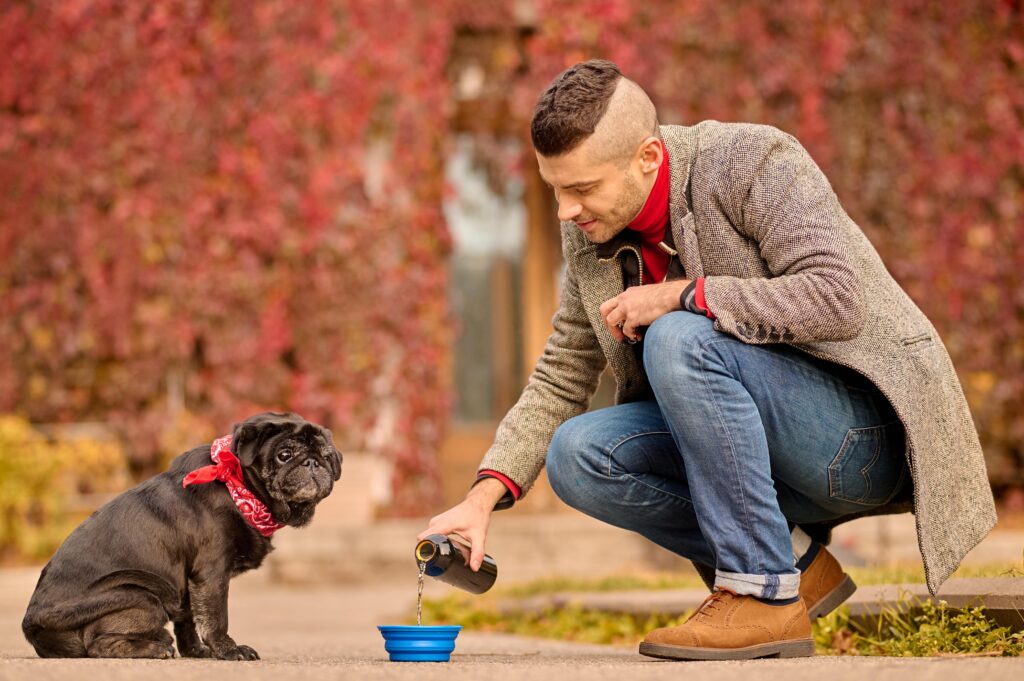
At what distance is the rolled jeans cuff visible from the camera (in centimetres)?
301

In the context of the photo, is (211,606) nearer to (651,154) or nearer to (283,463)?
(283,463)

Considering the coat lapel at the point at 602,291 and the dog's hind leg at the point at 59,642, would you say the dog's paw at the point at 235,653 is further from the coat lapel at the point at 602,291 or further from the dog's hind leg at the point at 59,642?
the coat lapel at the point at 602,291

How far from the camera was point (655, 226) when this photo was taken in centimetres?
331

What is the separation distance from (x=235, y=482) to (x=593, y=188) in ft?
3.63

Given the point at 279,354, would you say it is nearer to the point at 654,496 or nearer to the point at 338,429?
the point at 338,429

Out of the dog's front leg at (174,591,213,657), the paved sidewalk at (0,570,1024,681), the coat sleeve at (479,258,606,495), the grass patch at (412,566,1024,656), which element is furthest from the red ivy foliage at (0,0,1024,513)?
the dog's front leg at (174,591,213,657)

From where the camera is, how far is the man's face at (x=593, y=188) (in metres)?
3.14

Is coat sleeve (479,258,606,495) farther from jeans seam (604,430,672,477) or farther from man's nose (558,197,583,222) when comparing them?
man's nose (558,197,583,222)

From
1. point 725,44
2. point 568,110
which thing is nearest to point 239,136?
point 725,44

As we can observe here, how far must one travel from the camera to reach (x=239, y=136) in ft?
26.2

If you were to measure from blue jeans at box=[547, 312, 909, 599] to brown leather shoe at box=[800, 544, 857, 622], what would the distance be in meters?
0.12

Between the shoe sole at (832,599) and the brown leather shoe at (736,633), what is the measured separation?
0.31m

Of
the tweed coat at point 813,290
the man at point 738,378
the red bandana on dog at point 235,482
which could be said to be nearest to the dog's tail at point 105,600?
the red bandana on dog at point 235,482

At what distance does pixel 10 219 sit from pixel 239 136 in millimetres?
1414
